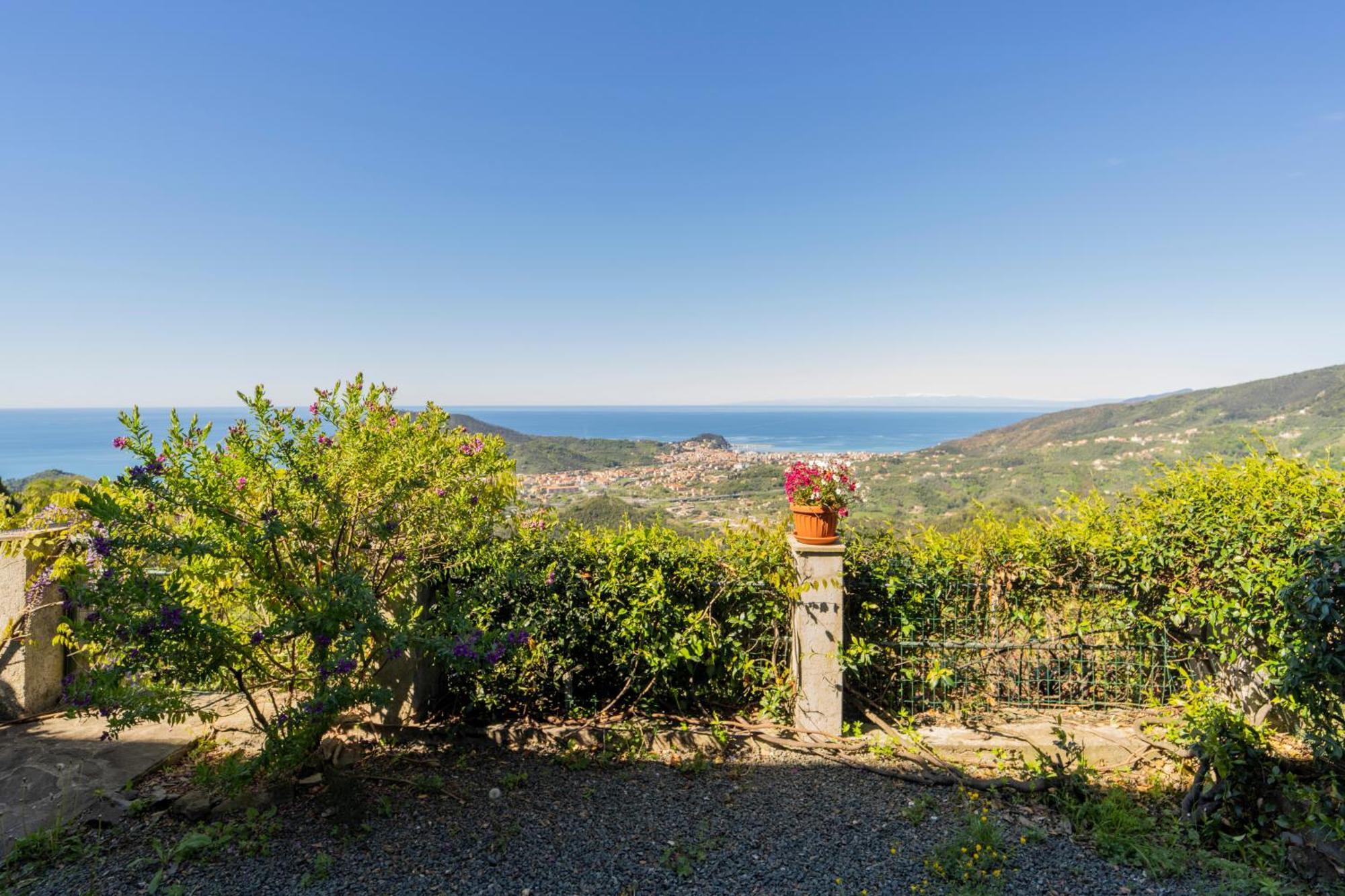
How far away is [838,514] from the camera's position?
4.29 m

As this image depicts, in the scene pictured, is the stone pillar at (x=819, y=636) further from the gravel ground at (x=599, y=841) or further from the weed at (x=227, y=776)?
the weed at (x=227, y=776)

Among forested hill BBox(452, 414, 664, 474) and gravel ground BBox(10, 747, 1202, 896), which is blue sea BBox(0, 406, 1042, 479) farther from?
forested hill BBox(452, 414, 664, 474)

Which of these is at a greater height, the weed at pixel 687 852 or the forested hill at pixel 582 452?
the forested hill at pixel 582 452

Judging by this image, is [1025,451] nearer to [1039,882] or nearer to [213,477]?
[1039,882]

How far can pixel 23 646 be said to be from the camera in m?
4.54

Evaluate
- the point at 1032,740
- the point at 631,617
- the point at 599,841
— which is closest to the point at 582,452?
the point at 631,617

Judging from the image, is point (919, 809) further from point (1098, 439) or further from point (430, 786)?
point (1098, 439)

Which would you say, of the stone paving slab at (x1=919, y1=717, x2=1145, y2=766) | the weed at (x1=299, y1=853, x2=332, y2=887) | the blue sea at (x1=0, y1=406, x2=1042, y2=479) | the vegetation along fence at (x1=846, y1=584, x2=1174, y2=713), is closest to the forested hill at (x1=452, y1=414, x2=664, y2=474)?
the blue sea at (x1=0, y1=406, x2=1042, y2=479)

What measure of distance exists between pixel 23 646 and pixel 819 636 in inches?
253

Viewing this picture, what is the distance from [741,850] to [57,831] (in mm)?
3759

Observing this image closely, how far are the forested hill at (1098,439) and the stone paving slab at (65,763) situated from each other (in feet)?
20.9

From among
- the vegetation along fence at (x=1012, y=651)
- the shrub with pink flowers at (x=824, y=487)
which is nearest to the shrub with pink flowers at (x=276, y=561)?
the shrub with pink flowers at (x=824, y=487)

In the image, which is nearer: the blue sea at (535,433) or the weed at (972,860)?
the weed at (972,860)

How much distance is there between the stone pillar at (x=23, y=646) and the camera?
445 cm
